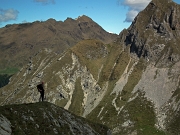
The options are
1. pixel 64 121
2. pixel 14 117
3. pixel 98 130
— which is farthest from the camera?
pixel 98 130

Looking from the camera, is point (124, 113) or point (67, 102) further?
point (67, 102)

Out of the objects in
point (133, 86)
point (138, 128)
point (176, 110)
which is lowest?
point (138, 128)

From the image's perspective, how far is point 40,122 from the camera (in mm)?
40406

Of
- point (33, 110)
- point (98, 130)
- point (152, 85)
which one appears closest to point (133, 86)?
point (152, 85)

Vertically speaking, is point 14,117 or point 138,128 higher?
point 14,117

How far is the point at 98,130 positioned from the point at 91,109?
134m

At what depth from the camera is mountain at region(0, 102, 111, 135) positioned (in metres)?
35.0

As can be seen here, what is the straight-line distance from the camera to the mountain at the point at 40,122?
35.0 meters

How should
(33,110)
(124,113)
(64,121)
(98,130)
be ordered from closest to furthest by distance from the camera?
1. (33,110)
2. (64,121)
3. (98,130)
4. (124,113)

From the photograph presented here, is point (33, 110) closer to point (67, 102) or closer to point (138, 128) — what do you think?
point (138, 128)

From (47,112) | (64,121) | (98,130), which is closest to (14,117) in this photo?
(47,112)

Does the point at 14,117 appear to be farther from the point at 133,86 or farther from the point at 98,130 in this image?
the point at 133,86

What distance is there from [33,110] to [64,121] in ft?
23.5

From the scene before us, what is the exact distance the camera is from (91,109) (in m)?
187
